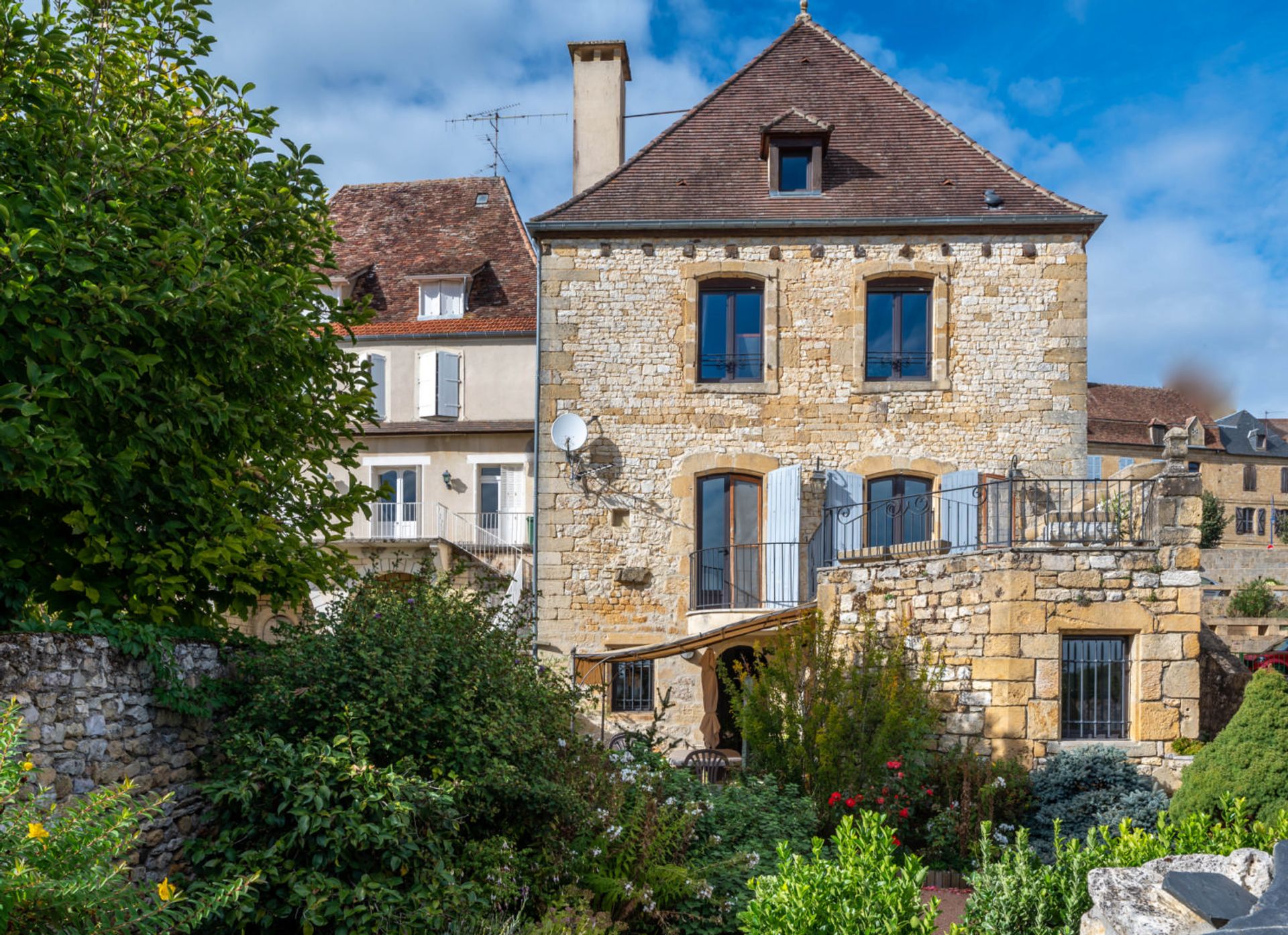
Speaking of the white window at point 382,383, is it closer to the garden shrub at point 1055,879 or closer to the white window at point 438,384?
the white window at point 438,384

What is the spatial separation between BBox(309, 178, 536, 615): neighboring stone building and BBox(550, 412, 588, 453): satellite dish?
5572 mm

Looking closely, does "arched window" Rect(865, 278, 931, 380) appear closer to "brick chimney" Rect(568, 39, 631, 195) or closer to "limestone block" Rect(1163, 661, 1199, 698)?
"brick chimney" Rect(568, 39, 631, 195)

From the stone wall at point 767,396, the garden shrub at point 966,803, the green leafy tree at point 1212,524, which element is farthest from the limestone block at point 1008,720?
the green leafy tree at point 1212,524

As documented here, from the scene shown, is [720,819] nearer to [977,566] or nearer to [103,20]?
[977,566]

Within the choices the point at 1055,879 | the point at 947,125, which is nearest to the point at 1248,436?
the point at 947,125

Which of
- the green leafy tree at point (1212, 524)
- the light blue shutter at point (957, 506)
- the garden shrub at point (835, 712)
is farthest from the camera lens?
the green leafy tree at point (1212, 524)

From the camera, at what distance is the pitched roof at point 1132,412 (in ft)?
138

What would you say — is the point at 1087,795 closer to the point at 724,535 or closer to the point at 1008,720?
the point at 1008,720

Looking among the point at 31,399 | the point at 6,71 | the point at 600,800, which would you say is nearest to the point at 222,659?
the point at 31,399

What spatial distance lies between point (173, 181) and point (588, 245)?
28.2ft

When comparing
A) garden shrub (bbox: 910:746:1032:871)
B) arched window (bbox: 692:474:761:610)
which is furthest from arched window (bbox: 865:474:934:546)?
garden shrub (bbox: 910:746:1032:871)

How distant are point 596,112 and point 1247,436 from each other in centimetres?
4368

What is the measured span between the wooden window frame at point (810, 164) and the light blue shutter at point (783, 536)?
394 centimetres

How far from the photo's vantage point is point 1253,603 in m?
28.7
